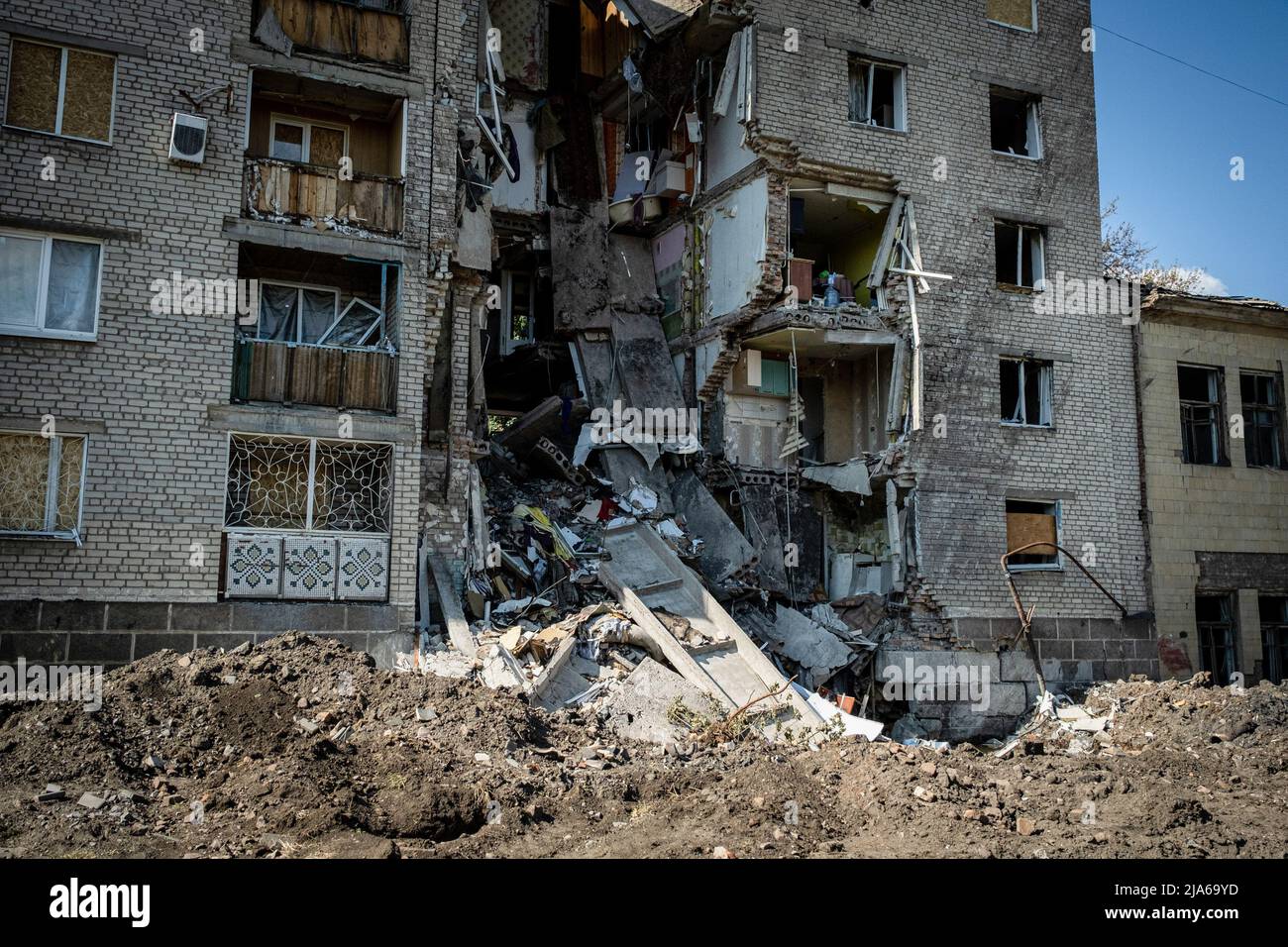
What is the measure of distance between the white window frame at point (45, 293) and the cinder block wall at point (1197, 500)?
692 inches

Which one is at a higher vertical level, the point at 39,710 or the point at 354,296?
the point at 354,296

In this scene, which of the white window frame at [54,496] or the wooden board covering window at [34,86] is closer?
the white window frame at [54,496]

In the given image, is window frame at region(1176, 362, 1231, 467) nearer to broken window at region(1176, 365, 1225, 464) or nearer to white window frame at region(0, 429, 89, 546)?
broken window at region(1176, 365, 1225, 464)

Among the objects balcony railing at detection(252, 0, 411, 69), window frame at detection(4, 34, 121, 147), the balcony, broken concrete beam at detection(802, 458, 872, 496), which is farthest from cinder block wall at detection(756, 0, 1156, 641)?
window frame at detection(4, 34, 121, 147)

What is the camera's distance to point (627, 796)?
33.2 ft

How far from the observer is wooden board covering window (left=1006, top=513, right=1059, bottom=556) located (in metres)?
18.7

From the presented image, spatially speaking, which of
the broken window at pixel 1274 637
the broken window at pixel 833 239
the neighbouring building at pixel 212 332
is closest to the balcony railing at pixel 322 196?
the neighbouring building at pixel 212 332

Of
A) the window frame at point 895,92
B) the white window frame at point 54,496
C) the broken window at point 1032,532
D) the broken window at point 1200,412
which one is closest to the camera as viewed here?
the white window frame at point 54,496

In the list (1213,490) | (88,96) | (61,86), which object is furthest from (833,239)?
(61,86)

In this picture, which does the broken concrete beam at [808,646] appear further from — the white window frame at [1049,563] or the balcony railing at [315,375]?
the balcony railing at [315,375]

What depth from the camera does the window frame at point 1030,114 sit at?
65.3ft

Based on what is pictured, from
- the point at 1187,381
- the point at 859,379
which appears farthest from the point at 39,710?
the point at 1187,381
